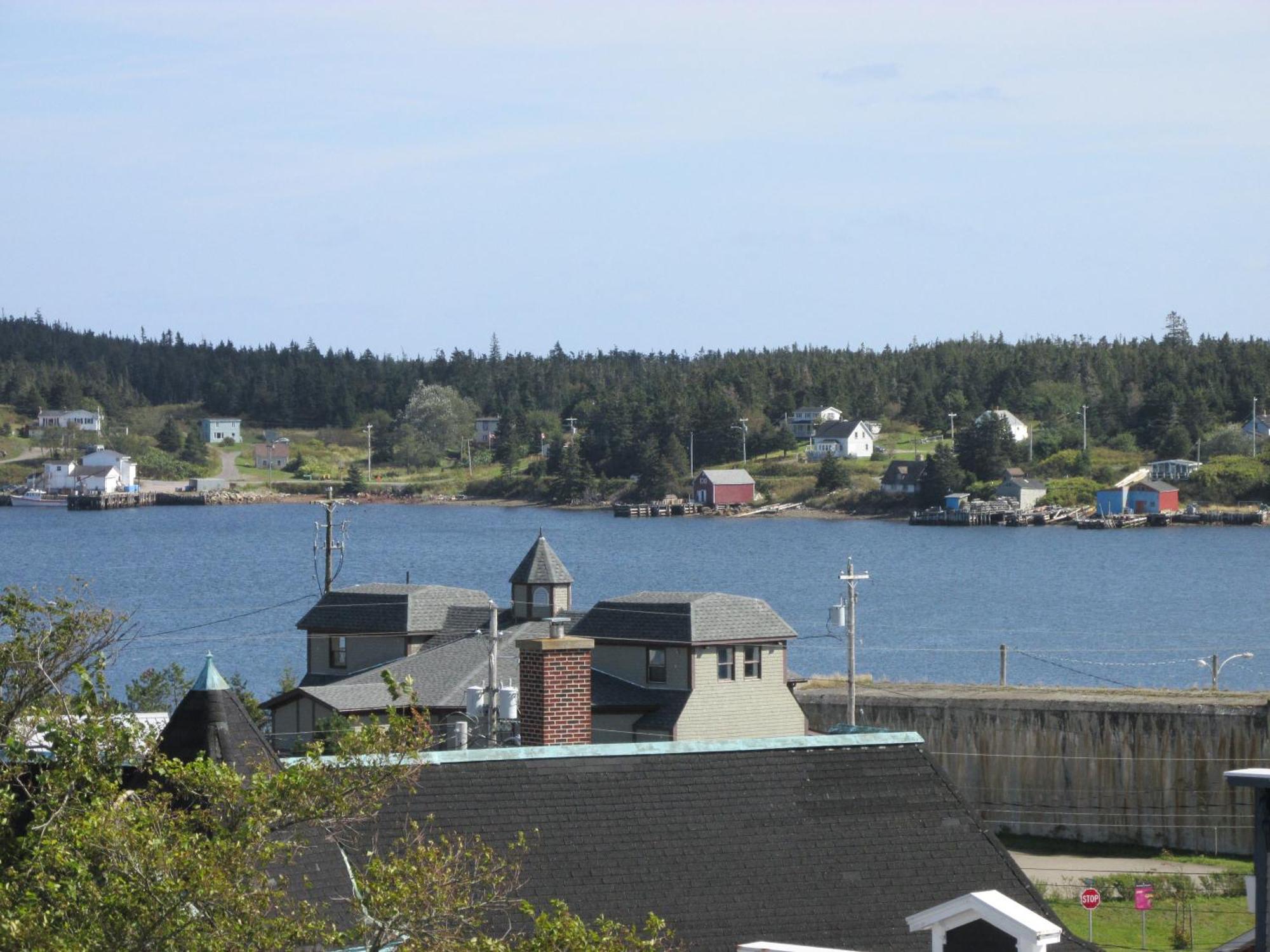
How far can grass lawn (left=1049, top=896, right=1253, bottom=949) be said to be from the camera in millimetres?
26359

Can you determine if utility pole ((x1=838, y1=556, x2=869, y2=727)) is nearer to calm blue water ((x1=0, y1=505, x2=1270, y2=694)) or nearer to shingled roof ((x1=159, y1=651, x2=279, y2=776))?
shingled roof ((x1=159, y1=651, x2=279, y2=776))

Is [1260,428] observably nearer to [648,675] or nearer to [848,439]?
[848,439]

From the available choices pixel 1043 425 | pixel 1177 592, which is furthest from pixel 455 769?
pixel 1043 425

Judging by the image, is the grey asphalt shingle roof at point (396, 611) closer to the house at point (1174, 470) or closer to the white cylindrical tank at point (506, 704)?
the white cylindrical tank at point (506, 704)

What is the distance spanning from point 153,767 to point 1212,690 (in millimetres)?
31074

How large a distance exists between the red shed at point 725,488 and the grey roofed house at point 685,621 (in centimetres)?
15687

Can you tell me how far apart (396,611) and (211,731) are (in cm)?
2666

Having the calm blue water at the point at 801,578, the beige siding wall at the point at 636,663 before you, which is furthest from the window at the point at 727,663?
the calm blue water at the point at 801,578

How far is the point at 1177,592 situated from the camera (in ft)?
359

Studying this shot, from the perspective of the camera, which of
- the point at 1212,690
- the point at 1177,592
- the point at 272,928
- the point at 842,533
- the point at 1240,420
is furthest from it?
the point at 1240,420

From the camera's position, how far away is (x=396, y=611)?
135 feet

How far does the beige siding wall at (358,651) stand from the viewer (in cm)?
4116

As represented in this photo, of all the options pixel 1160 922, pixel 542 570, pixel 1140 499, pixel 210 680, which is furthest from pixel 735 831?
pixel 1140 499

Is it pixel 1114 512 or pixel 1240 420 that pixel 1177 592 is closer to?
pixel 1114 512
